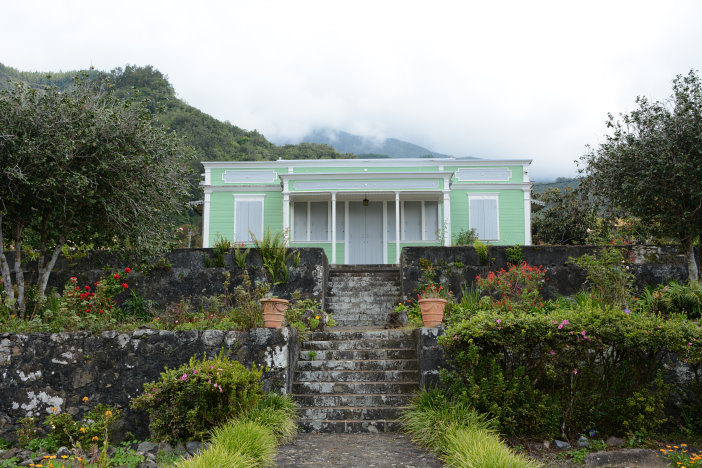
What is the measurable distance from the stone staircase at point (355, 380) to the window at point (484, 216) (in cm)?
1073

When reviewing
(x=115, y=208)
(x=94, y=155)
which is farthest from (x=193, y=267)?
(x=94, y=155)

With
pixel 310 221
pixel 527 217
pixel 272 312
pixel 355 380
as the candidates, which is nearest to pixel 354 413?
pixel 355 380

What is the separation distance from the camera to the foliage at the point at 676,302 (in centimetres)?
820

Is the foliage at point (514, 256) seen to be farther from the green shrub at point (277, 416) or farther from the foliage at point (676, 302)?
the green shrub at point (277, 416)

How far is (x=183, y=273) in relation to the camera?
10.8 m

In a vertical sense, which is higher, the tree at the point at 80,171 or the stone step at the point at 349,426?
the tree at the point at 80,171

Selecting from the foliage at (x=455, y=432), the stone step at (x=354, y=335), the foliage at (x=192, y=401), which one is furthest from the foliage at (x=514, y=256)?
the foliage at (x=192, y=401)

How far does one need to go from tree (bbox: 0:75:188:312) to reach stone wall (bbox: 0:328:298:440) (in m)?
1.53

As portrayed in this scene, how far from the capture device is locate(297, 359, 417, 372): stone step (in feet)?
25.3

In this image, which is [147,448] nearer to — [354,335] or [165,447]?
[165,447]

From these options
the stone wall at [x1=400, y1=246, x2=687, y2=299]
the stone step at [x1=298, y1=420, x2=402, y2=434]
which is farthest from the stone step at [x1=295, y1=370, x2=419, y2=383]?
the stone wall at [x1=400, y1=246, x2=687, y2=299]

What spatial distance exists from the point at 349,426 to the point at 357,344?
165 cm

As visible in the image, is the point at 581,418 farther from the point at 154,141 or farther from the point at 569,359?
the point at 154,141

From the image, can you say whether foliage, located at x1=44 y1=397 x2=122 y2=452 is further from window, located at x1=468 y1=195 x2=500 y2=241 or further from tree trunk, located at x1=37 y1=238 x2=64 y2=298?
window, located at x1=468 y1=195 x2=500 y2=241
